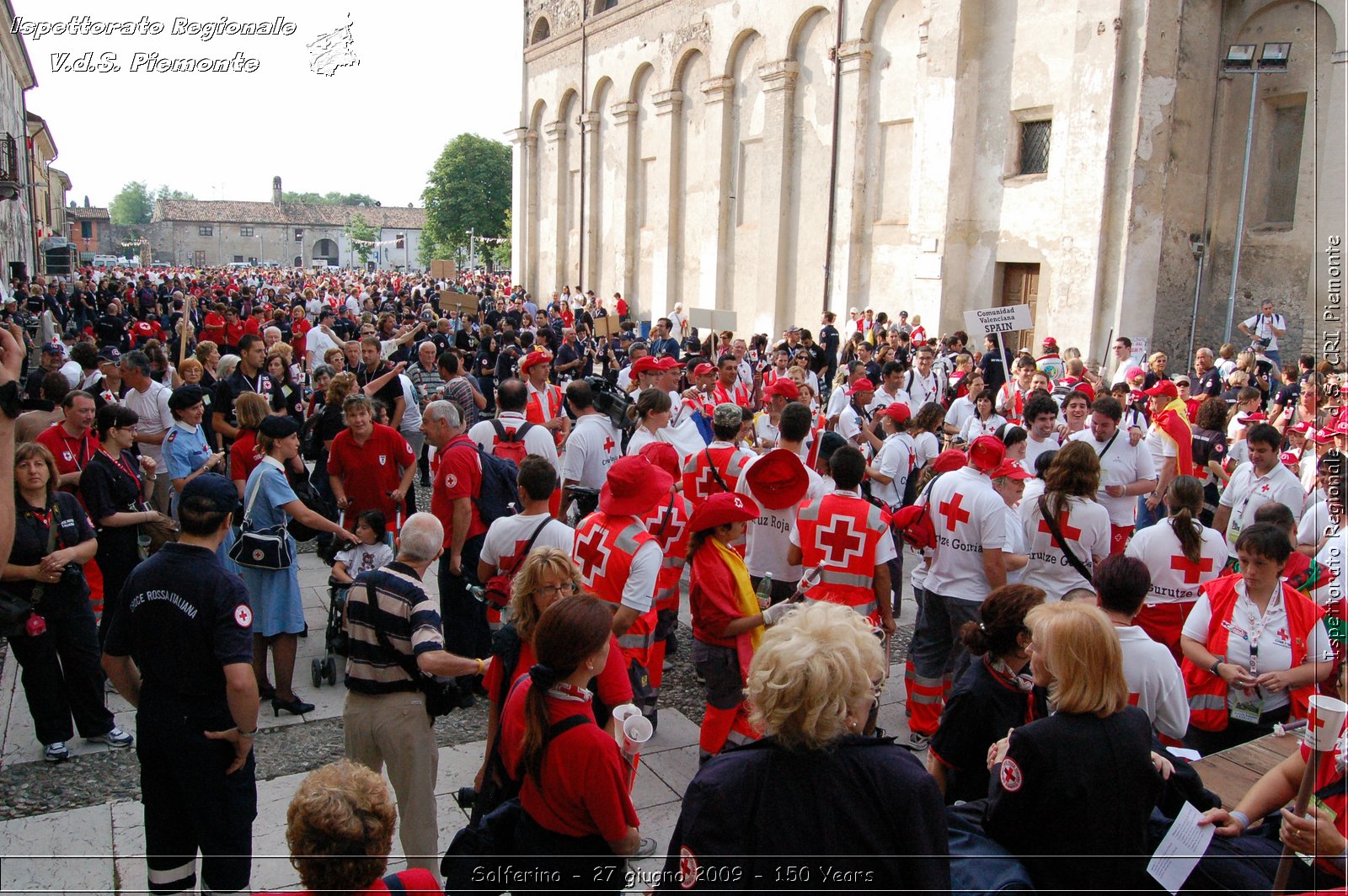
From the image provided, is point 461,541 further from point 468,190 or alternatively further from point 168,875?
point 468,190

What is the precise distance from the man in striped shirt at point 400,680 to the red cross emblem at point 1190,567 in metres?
3.89

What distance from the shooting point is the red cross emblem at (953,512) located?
5.60m

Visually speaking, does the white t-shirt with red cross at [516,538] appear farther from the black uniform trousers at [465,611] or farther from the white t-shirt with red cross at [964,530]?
the white t-shirt with red cross at [964,530]

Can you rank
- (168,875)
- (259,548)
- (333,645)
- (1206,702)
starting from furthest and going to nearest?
(333,645)
(259,548)
(1206,702)
(168,875)

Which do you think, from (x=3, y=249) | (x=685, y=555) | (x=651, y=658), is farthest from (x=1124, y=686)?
(x=3, y=249)

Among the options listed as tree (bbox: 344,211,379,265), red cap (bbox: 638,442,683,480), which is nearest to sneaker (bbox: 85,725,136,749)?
red cap (bbox: 638,442,683,480)

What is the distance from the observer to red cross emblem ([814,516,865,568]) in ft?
17.5

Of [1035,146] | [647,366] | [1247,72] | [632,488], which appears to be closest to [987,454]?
[632,488]

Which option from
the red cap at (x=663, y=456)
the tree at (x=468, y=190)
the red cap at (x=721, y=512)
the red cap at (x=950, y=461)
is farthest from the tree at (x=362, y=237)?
the red cap at (x=721, y=512)

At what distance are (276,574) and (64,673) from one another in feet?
4.64

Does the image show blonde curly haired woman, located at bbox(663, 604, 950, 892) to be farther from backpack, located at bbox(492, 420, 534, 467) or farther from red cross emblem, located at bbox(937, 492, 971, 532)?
backpack, located at bbox(492, 420, 534, 467)

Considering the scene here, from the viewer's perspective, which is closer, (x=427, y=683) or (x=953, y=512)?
(x=427, y=683)

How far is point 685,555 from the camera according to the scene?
17.7 feet

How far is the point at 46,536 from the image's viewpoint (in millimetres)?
5258
